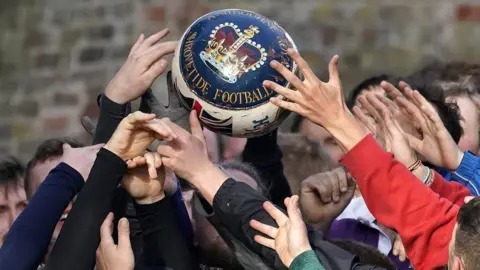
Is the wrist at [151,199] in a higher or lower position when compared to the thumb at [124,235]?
higher

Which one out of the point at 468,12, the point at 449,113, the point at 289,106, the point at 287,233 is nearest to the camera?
the point at 287,233

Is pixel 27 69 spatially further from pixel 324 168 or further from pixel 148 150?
pixel 148 150

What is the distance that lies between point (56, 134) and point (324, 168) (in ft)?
7.47

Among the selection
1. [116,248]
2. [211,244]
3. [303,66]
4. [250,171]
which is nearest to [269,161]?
[250,171]

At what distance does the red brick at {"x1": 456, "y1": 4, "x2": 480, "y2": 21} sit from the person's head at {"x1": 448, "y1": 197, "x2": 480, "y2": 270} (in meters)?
3.55

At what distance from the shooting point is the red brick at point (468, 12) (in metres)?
6.18

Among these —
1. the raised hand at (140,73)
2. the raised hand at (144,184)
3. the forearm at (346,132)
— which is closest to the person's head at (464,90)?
the forearm at (346,132)

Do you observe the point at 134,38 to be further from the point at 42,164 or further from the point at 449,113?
the point at 449,113

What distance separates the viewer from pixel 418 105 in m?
3.65

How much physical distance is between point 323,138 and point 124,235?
1.52 m

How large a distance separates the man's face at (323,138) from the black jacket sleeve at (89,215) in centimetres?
138

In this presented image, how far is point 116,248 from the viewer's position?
3.23m

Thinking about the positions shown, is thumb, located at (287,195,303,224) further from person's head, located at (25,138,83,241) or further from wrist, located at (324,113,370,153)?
person's head, located at (25,138,83,241)

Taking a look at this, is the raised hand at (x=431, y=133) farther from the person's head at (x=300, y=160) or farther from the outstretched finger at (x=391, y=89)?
the person's head at (x=300, y=160)
